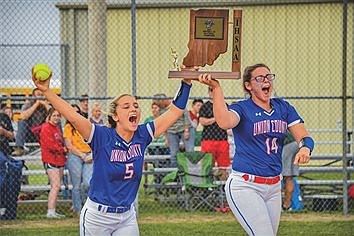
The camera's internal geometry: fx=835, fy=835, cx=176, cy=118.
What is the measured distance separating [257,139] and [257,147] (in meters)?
0.06

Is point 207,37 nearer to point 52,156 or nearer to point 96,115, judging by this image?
point 96,115

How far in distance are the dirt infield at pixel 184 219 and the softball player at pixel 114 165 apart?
16.9 feet

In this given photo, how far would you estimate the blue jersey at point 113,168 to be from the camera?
6.25 m

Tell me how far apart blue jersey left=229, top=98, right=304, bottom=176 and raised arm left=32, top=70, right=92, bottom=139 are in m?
1.14

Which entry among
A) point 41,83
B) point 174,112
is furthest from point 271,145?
point 41,83

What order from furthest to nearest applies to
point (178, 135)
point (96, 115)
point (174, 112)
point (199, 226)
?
point (178, 135) → point (96, 115) → point (199, 226) → point (174, 112)

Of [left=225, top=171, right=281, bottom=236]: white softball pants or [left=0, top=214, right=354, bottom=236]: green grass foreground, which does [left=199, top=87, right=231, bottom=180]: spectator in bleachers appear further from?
[left=225, top=171, right=281, bottom=236]: white softball pants

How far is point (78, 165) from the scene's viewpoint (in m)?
11.9

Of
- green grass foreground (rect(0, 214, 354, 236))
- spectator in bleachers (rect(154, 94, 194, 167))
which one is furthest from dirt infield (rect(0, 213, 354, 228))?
spectator in bleachers (rect(154, 94, 194, 167))

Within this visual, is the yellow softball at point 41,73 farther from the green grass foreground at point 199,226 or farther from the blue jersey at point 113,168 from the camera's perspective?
the green grass foreground at point 199,226

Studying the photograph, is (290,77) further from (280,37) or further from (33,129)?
(33,129)

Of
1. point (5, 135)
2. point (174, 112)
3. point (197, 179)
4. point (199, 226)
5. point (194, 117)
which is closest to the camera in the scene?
point (174, 112)

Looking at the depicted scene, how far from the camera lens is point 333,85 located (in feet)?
63.2

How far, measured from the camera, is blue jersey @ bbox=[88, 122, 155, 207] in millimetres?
6254
